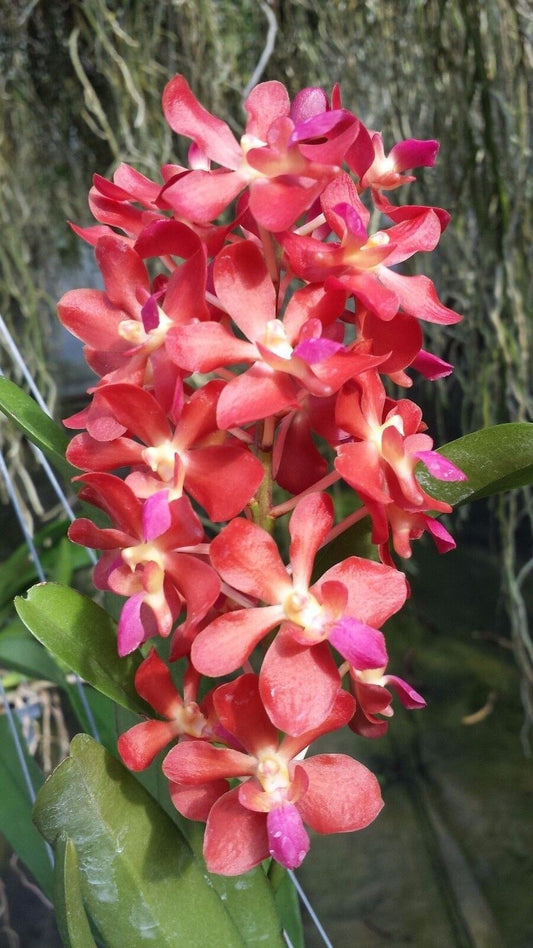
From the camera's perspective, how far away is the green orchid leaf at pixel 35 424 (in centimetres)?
39

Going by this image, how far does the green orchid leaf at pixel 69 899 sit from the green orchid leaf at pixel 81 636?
0.23 feet

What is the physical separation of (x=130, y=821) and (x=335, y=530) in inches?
7.2

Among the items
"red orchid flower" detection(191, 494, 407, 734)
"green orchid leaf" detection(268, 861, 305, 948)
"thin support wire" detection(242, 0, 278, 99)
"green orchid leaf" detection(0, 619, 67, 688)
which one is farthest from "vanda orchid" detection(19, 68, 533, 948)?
"thin support wire" detection(242, 0, 278, 99)

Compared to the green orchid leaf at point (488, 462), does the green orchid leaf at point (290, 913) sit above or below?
below

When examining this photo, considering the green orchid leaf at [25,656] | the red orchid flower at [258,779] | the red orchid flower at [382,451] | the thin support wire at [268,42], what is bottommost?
the green orchid leaf at [25,656]

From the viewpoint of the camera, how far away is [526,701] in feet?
3.88

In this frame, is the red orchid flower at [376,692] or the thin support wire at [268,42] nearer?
the red orchid flower at [376,692]

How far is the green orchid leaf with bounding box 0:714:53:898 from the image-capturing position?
626mm

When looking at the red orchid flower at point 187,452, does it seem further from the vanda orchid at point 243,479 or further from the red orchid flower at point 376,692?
the red orchid flower at point 376,692

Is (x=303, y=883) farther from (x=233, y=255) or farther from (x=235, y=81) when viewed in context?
(x=235, y=81)

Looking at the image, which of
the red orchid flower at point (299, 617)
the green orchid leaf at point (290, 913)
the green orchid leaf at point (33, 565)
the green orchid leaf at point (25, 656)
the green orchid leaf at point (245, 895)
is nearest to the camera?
the red orchid flower at point (299, 617)

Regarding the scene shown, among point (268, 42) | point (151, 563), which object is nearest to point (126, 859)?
point (151, 563)

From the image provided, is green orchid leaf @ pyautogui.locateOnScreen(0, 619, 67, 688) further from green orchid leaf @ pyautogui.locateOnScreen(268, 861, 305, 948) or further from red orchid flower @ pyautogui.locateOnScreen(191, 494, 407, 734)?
red orchid flower @ pyautogui.locateOnScreen(191, 494, 407, 734)

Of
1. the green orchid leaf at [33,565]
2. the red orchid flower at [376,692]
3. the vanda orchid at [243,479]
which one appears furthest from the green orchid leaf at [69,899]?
the green orchid leaf at [33,565]
